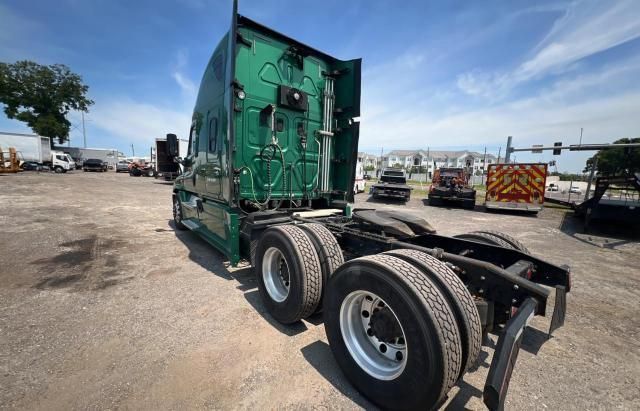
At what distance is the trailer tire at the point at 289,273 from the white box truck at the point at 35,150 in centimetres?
→ 3724

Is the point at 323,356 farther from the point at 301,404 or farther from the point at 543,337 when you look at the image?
the point at 543,337

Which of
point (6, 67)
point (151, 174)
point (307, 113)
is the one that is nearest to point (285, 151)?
point (307, 113)

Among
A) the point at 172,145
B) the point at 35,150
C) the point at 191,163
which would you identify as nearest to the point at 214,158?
the point at 191,163

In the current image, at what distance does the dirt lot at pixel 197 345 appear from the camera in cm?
200

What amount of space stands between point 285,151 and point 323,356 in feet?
10.1

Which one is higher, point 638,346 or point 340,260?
point 340,260

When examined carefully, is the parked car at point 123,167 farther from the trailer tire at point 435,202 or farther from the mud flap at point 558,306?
the mud flap at point 558,306

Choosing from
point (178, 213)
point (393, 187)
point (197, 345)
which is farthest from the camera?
point (393, 187)

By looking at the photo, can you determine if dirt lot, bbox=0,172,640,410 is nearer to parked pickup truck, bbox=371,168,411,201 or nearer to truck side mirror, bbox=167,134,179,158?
truck side mirror, bbox=167,134,179,158

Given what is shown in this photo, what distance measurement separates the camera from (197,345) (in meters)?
2.57

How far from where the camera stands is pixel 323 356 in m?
2.47

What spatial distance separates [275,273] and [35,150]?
125 feet

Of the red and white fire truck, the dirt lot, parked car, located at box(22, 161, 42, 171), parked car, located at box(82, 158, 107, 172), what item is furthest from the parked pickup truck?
parked car, located at box(82, 158, 107, 172)

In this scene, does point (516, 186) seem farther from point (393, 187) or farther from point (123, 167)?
point (123, 167)
